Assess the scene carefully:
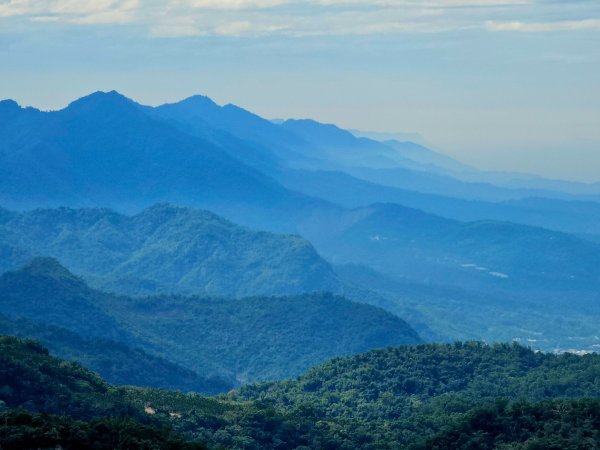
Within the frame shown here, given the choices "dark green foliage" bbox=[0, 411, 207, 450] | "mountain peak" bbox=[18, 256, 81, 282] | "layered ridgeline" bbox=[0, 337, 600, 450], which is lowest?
"mountain peak" bbox=[18, 256, 81, 282]

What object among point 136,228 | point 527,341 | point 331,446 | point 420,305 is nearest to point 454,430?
point 331,446

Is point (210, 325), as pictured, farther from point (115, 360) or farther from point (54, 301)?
point (115, 360)

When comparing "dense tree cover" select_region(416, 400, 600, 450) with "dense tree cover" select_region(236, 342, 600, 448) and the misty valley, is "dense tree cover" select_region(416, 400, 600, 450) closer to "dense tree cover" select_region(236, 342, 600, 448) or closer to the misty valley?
the misty valley

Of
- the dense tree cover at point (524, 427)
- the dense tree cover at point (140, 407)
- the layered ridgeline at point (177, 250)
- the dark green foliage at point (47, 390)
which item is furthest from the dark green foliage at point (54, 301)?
the dense tree cover at point (524, 427)

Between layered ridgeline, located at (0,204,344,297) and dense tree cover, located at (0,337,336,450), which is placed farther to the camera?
layered ridgeline, located at (0,204,344,297)

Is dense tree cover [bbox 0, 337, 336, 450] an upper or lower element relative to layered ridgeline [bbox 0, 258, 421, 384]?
upper

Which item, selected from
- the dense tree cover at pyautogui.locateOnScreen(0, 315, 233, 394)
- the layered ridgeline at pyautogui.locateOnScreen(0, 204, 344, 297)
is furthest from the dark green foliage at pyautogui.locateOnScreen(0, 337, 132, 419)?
the layered ridgeline at pyautogui.locateOnScreen(0, 204, 344, 297)

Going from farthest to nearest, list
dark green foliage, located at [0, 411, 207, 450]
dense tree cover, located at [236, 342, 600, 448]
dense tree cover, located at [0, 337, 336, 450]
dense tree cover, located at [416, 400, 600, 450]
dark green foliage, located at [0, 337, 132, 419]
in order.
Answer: dense tree cover, located at [236, 342, 600, 448]
dense tree cover, located at [0, 337, 336, 450]
dark green foliage, located at [0, 337, 132, 419]
dense tree cover, located at [416, 400, 600, 450]
dark green foliage, located at [0, 411, 207, 450]
